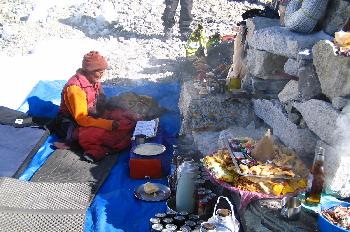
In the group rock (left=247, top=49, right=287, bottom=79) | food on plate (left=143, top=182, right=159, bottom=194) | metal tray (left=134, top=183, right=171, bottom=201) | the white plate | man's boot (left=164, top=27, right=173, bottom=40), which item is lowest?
metal tray (left=134, top=183, right=171, bottom=201)

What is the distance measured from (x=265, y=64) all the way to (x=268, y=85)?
26 cm

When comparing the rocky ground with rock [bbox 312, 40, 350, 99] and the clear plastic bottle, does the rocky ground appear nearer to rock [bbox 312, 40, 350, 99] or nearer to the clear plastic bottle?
rock [bbox 312, 40, 350, 99]

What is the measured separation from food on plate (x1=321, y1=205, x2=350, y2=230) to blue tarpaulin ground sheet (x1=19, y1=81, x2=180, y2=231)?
151 centimetres

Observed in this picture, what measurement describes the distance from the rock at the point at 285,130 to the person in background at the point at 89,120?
1.63 m

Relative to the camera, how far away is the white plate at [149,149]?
466 centimetres

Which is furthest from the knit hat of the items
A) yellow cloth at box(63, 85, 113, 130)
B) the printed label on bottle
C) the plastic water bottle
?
the printed label on bottle

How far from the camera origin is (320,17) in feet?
14.1

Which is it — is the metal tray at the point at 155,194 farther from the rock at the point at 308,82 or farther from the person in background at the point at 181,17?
the person in background at the point at 181,17

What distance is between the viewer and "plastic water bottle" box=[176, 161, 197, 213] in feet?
11.7

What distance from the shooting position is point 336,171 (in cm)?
344

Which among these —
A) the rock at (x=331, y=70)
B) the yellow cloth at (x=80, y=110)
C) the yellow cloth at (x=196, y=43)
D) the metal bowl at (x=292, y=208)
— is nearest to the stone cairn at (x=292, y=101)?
the rock at (x=331, y=70)

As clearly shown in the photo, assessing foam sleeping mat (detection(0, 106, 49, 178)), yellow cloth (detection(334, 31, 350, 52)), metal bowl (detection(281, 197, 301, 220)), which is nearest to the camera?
metal bowl (detection(281, 197, 301, 220))

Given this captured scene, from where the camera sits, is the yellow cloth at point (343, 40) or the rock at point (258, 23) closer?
the yellow cloth at point (343, 40)

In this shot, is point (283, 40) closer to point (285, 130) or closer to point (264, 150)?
point (285, 130)
